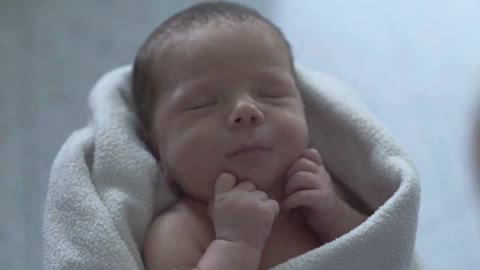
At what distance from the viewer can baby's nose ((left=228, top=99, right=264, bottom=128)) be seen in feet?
2.88

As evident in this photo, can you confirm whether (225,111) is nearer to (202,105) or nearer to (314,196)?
(202,105)

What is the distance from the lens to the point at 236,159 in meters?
0.89

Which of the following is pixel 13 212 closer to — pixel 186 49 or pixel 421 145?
pixel 186 49

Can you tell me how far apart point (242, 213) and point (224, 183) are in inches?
2.0

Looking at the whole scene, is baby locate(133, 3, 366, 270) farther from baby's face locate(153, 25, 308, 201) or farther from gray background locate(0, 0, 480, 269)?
gray background locate(0, 0, 480, 269)

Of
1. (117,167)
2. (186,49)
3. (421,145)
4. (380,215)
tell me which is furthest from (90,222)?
(421,145)

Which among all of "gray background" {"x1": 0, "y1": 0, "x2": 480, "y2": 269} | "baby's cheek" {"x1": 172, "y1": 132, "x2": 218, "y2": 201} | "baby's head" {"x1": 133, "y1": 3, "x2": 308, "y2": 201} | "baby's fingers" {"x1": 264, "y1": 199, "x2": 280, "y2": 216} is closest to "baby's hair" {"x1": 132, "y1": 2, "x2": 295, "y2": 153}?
"baby's head" {"x1": 133, "y1": 3, "x2": 308, "y2": 201}

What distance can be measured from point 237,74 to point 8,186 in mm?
597

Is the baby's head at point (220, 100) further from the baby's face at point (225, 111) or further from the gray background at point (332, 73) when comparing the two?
the gray background at point (332, 73)

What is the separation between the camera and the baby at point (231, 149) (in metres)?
0.87

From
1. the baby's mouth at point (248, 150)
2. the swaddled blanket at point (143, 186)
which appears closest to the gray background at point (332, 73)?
the swaddled blanket at point (143, 186)

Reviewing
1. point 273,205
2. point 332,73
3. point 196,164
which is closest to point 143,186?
point 196,164

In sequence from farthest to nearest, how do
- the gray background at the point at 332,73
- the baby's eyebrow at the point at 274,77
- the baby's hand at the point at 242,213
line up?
the gray background at the point at 332,73 → the baby's eyebrow at the point at 274,77 → the baby's hand at the point at 242,213

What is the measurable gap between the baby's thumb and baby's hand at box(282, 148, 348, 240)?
9cm
